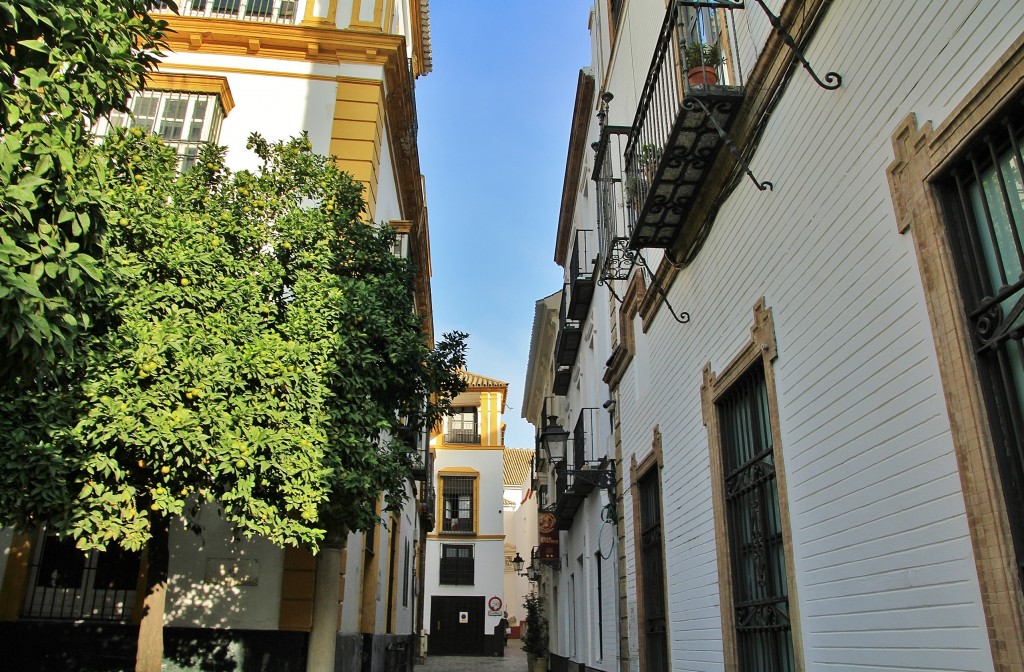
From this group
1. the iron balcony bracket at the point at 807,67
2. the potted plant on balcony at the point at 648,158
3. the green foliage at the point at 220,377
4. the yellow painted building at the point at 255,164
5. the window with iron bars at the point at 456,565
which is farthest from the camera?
the window with iron bars at the point at 456,565

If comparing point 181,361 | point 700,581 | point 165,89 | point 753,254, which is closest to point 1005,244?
point 753,254

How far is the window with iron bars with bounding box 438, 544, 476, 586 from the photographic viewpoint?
3481cm

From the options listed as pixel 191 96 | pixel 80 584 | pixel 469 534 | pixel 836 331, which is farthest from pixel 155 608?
pixel 469 534

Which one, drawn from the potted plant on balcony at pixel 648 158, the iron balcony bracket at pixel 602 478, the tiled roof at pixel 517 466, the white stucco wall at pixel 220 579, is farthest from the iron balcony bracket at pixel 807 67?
the tiled roof at pixel 517 466

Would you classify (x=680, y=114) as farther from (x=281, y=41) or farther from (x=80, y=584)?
(x=281, y=41)

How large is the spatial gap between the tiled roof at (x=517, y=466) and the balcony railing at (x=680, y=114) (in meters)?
49.3

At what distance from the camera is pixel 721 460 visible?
660 cm

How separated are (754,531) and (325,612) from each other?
16.3ft

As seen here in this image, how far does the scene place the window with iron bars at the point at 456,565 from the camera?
34812mm

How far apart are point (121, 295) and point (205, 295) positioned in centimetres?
67

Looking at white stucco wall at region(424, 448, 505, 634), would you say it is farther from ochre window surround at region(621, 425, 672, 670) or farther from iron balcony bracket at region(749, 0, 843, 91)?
iron balcony bracket at region(749, 0, 843, 91)

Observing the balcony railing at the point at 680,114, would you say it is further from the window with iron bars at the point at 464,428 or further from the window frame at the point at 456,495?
the window with iron bars at the point at 464,428

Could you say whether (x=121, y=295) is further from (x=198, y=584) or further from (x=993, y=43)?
(x=993, y=43)

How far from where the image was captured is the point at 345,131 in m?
12.1
